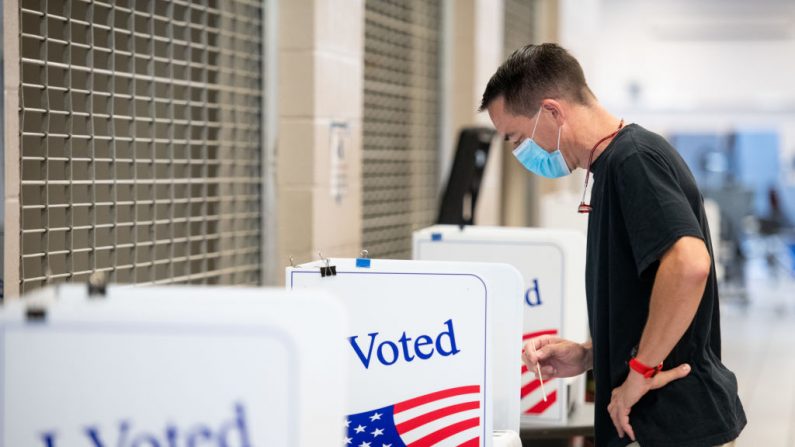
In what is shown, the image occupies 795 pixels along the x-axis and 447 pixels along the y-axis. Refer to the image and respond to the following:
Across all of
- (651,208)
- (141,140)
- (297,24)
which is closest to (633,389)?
(651,208)

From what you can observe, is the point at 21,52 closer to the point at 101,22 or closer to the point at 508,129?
the point at 101,22

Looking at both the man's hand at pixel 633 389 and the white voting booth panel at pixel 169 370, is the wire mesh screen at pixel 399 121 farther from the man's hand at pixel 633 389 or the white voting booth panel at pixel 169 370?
the white voting booth panel at pixel 169 370

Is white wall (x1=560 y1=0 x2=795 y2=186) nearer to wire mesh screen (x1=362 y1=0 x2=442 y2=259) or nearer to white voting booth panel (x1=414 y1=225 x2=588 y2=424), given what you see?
wire mesh screen (x1=362 y1=0 x2=442 y2=259)

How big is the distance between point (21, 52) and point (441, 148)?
3.50 metres

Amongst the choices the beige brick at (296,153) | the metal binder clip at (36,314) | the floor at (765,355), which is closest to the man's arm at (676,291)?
the metal binder clip at (36,314)

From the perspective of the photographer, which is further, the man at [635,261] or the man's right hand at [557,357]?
the man's right hand at [557,357]

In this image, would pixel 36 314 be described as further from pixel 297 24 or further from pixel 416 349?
pixel 297 24

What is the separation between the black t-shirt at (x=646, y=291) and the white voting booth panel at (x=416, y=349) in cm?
25

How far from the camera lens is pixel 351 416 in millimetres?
2195

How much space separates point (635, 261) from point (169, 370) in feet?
3.29

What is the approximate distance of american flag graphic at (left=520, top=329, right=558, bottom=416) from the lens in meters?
3.08

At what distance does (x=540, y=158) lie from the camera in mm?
2311

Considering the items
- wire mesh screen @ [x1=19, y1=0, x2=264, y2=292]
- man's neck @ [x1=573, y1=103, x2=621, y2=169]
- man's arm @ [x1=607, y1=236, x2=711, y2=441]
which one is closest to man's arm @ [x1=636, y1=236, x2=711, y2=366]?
man's arm @ [x1=607, y1=236, x2=711, y2=441]

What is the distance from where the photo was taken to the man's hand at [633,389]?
2.04 metres
